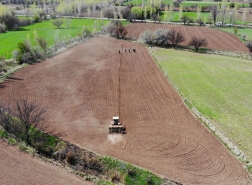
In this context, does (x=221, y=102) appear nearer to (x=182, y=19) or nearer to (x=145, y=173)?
(x=145, y=173)

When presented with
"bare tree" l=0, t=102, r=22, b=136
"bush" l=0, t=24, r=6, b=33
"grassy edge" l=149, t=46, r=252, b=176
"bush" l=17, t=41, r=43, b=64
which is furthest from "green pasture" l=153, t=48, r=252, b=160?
"bush" l=0, t=24, r=6, b=33

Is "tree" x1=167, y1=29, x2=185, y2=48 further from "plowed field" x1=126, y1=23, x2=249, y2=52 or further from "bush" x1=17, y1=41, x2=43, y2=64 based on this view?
"bush" x1=17, y1=41, x2=43, y2=64

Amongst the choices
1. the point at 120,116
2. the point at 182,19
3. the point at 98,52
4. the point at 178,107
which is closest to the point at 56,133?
the point at 120,116

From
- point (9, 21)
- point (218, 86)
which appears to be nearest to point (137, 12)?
point (9, 21)

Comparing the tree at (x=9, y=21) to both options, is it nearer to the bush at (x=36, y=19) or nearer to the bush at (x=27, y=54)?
the bush at (x=36, y=19)

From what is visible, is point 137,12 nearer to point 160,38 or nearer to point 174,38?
point 160,38

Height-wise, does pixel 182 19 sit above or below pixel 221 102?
above

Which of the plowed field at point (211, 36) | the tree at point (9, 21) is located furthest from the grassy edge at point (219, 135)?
the tree at point (9, 21)
